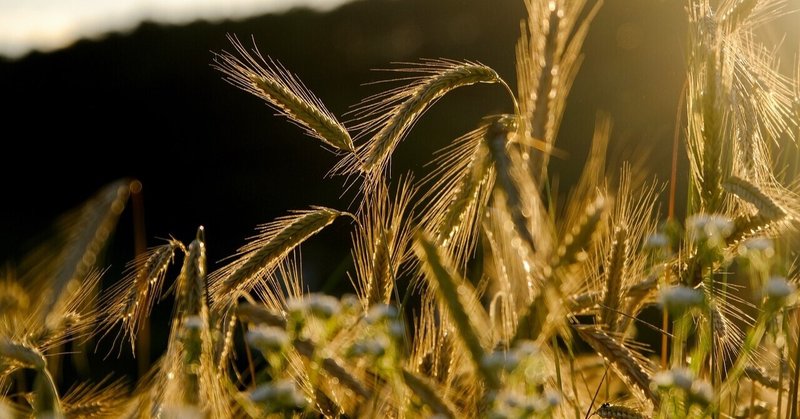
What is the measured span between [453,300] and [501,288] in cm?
53

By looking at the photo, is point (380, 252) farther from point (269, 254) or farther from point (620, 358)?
point (620, 358)

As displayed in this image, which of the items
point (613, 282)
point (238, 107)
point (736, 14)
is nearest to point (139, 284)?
point (613, 282)

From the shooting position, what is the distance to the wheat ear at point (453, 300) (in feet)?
4.36

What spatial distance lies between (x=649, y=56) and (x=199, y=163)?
555 centimetres

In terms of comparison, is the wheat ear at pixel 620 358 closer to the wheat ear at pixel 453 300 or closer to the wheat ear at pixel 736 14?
the wheat ear at pixel 453 300

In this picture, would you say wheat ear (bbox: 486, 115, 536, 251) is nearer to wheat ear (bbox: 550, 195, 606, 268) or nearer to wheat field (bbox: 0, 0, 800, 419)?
wheat field (bbox: 0, 0, 800, 419)

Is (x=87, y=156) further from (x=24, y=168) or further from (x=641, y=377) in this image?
(x=641, y=377)

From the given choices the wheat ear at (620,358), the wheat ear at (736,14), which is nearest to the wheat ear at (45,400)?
the wheat ear at (620,358)

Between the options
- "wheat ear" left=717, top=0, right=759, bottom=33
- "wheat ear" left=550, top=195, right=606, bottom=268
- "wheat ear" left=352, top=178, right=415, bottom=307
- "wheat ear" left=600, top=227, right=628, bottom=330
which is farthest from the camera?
"wheat ear" left=717, top=0, right=759, bottom=33

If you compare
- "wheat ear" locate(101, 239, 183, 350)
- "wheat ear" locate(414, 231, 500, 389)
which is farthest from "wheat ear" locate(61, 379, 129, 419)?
"wheat ear" locate(414, 231, 500, 389)

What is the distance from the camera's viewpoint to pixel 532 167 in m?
1.95

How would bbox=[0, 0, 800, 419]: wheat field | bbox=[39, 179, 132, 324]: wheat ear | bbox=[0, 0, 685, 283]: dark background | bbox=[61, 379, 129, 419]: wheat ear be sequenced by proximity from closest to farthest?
1. bbox=[0, 0, 800, 419]: wheat field
2. bbox=[39, 179, 132, 324]: wheat ear
3. bbox=[61, 379, 129, 419]: wheat ear
4. bbox=[0, 0, 685, 283]: dark background

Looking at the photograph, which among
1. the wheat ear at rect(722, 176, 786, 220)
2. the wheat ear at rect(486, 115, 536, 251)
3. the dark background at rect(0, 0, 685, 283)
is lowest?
the dark background at rect(0, 0, 685, 283)

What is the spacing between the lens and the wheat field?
56.0 inches
